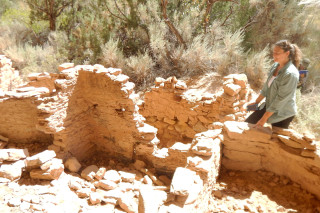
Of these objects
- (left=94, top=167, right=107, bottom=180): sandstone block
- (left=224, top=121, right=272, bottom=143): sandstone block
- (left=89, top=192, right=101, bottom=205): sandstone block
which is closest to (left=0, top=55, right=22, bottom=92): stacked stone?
(left=94, top=167, right=107, bottom=180): sandstone block

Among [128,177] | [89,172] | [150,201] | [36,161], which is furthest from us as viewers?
[89,172]

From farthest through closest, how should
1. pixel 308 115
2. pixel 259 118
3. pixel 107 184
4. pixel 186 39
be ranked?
pixel 186 39 < pixel 308 115 < pixel 107 184 < pixel 259 118

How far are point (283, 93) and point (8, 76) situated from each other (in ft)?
33.7

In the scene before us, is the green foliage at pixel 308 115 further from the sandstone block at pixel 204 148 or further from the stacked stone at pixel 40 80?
the stacked stone at pixel 40 80

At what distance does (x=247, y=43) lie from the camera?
28.8 feet

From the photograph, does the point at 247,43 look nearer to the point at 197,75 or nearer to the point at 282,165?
the point at 197,75

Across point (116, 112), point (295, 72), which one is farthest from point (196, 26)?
point (295, 72)

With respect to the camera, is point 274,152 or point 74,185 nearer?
point 274,152

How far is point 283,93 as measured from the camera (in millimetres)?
3285

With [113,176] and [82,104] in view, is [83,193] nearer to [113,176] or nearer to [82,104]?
[113,176]

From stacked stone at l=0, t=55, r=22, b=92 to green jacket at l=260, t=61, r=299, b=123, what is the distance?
368 inches

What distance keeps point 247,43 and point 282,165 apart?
6444mm

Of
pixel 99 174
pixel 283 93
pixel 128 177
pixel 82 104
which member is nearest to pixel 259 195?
pixel 283 93

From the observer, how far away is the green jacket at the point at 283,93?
321 cm
